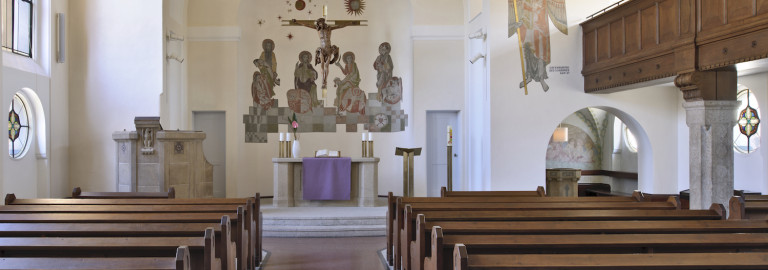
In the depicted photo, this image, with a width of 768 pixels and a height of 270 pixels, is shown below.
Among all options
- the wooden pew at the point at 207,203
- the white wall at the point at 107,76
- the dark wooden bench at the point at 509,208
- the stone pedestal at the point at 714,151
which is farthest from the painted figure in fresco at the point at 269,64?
the stone pedestal at the point at 714,151

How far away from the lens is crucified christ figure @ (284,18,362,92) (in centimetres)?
1101

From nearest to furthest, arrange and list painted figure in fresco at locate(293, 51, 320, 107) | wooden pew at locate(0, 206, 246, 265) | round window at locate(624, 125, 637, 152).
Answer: wooden pew at locate(0, 206, 246, 265), painted figure in fresco at locate(293, 51, 320, 107), round window at locate(624, 125, 637, 152)

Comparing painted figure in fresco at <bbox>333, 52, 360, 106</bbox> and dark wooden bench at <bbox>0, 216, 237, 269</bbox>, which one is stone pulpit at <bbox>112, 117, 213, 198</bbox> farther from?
painted figure in fresco at <bbox>333, 52, 360, 106</bbox>

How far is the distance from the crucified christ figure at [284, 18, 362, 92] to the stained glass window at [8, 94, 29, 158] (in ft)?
15.6

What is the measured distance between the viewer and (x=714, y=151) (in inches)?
293

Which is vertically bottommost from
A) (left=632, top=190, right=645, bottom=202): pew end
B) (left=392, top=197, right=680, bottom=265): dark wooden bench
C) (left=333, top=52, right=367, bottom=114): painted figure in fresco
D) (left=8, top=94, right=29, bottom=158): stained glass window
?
(left=392, top=197, right=680, bottom=265): dark wooden bench

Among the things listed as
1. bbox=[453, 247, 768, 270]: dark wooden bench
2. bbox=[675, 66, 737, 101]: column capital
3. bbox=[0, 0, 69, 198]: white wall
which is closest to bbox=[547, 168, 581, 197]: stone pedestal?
bbox=[675, 66, 737, 101]: column capital

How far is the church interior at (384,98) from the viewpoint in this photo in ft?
25.6

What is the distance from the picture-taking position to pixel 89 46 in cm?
1018

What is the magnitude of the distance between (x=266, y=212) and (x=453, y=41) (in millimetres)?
5573

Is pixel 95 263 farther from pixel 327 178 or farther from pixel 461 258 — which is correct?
pixel 327 178

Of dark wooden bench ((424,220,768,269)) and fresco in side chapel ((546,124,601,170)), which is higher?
fresco in side chapel ((546,124,601,170))

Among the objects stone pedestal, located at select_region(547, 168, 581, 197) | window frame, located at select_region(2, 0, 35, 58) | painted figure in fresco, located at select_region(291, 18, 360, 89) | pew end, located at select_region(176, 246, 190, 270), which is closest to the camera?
pew end, located at select_region(176, 246, 190, 270)

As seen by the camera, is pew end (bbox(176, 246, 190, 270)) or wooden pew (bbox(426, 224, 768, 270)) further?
wooden pew (bbox(426, 224, 768, 270))
